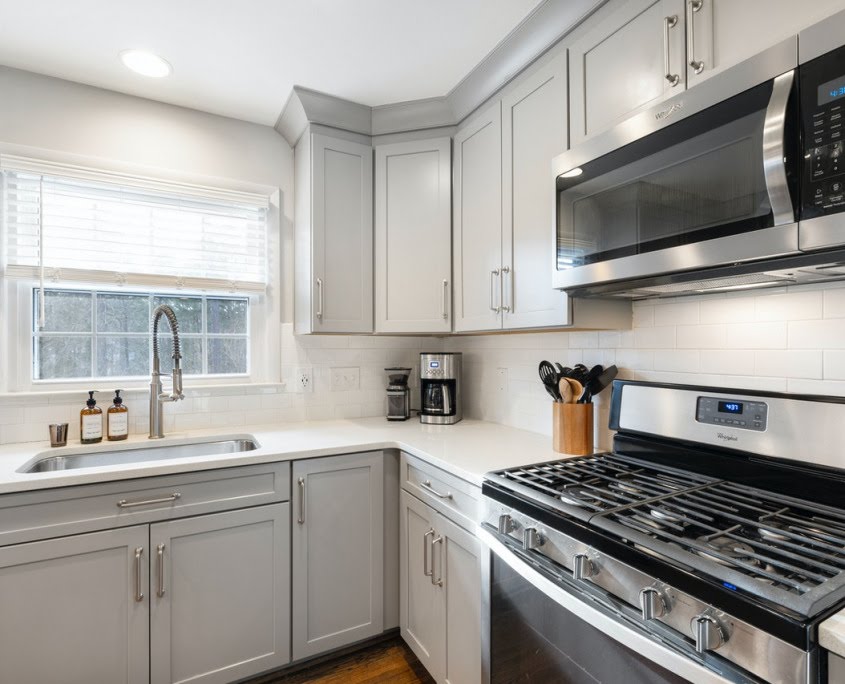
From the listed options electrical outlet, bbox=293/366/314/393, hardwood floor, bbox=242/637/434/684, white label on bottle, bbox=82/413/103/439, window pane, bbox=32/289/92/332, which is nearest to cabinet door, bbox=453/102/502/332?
electrical outlet, bbox=293/366/314/393

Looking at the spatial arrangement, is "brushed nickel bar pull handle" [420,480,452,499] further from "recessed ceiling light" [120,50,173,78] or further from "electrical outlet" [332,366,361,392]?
"recessed ceiling light" [120,50,173,78]

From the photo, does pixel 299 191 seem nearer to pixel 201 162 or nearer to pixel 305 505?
pixel 201 162

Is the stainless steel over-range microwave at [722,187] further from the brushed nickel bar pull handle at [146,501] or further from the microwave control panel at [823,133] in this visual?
the brushed nickel bar pull handle at [146,501]

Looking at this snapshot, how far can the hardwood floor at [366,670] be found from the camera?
1789mm

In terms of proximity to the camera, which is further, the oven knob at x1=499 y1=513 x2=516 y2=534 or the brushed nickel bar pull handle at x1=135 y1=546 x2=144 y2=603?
the brushed nickel bar pull handle at x1=135 y1=546 x2=144 y2=603

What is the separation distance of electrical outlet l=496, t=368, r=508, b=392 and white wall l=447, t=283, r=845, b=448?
0.37 feet

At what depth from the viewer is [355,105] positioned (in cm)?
216

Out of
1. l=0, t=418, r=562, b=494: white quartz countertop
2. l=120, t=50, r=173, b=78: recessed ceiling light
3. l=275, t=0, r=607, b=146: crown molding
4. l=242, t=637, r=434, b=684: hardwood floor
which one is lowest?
l=242, t=637, r=434, b=684: hardwood floor

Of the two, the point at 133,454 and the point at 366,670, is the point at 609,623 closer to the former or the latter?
the point at 366,670

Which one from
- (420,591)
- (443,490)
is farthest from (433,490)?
(420,591)

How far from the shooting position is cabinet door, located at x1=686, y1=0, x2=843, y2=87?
2.98ft

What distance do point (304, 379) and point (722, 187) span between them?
A: 1.98 metres

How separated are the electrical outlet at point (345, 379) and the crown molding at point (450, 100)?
1.22 meters

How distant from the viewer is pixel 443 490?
1.62 metres
